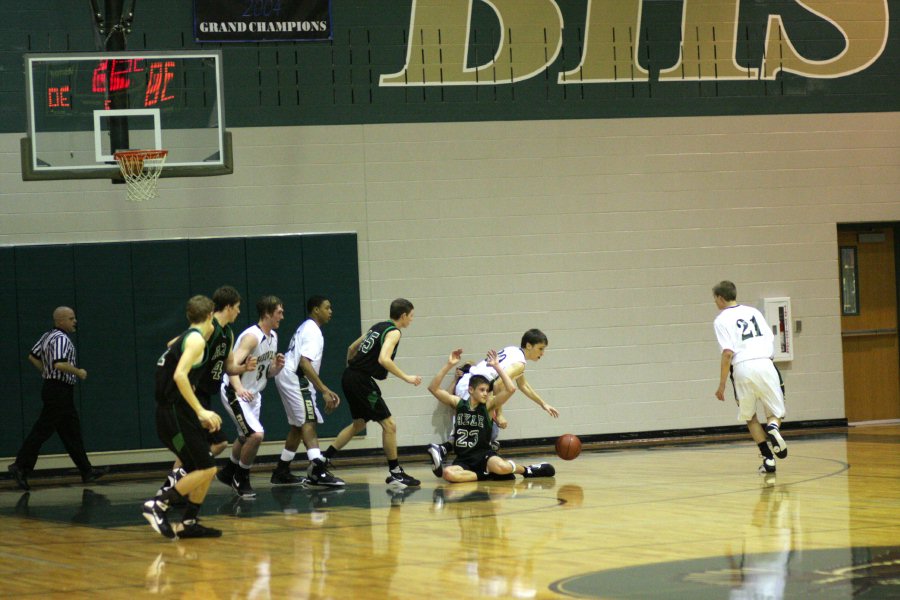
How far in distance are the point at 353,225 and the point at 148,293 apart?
258 cm

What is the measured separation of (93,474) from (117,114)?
407cm

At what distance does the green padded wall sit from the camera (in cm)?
1331

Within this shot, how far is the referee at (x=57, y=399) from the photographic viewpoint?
12305mm

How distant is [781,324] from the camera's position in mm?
14852

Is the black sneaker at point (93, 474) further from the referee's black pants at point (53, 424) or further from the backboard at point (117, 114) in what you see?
the backboard at point (117, 114)

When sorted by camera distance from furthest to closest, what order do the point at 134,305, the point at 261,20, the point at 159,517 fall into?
the point at 261,20
the point at 134,305
the point at 159,517

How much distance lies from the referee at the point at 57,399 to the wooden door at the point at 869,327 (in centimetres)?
987

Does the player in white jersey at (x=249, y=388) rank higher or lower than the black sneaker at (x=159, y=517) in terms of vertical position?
higher

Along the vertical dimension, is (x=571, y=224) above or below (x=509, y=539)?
above

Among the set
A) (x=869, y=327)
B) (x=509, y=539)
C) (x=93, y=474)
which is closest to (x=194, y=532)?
(x=509, y=539)

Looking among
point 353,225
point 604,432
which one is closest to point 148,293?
point 353,225

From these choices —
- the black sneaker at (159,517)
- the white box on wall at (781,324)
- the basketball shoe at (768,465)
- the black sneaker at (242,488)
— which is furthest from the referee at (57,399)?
the white box on wall at (781,324)

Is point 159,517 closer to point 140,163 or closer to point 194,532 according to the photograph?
point 194,532

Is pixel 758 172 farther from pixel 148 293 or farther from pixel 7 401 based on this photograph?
pixel 7 401
